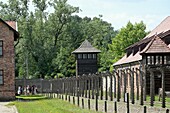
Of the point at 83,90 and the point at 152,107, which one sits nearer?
the point at 152,107

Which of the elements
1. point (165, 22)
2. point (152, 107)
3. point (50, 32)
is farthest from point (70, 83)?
point (50, 32)

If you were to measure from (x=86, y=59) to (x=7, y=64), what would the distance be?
3796 centimetres

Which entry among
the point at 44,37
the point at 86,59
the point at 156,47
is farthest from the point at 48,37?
the point at 156,47

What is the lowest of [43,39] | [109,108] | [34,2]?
[109,108]

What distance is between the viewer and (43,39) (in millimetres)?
100750

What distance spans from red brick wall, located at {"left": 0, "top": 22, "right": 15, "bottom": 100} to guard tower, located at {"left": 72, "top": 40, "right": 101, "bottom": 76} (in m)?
35.6

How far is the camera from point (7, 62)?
A: 56.7m

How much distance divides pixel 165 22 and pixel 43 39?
39195mm

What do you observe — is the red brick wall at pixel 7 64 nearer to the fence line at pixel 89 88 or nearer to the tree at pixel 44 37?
the fence line at pixel 89 88

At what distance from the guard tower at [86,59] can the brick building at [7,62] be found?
117ft

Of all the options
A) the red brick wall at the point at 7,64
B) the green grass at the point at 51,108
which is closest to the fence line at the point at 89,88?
the green grass at the point at 51,108

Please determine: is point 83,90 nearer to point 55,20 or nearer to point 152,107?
point 152,107

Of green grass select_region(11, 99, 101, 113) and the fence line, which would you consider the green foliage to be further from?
green grass select_region(11, 99, 101, 113)

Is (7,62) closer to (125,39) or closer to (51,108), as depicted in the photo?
(51,108)
